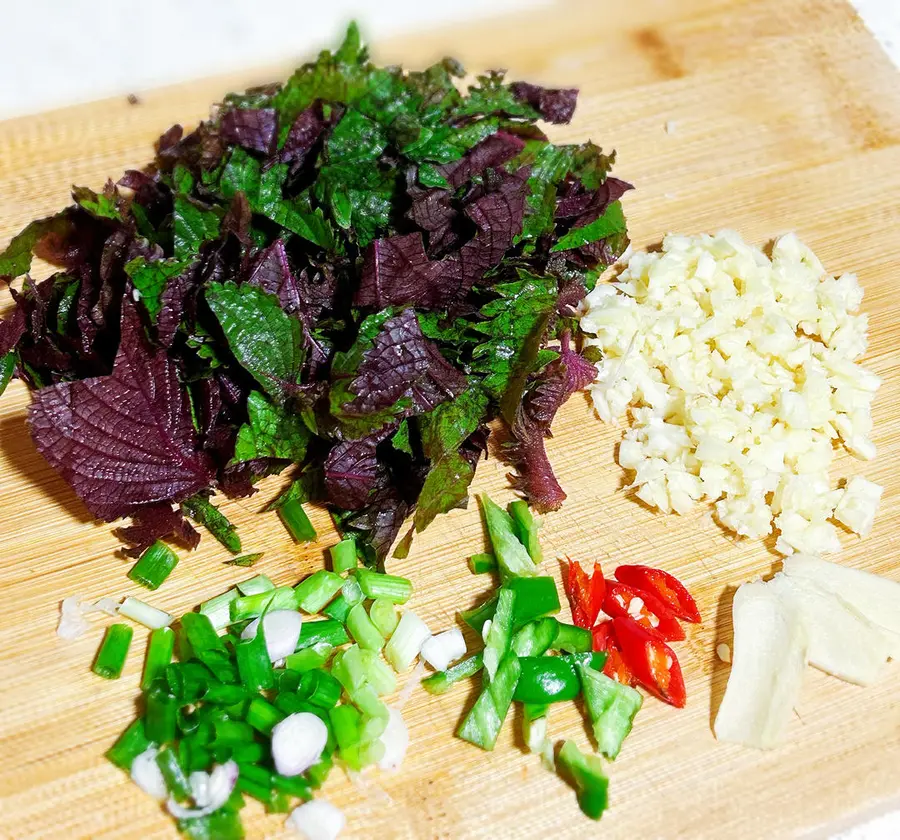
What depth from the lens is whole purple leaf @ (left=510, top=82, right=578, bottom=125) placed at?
3156 mm

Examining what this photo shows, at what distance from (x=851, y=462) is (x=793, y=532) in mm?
354

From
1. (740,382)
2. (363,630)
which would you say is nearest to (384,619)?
(363,630)

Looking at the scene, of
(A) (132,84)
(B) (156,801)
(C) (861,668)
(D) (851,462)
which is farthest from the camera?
(A) (132,84)

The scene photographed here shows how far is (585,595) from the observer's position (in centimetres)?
256

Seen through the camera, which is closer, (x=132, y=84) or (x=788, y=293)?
(x=788, y=293)

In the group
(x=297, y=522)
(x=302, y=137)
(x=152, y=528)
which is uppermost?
(x=302, y=137)

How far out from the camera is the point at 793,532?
2654 mm

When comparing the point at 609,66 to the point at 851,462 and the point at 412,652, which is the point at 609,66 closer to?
the point at 851,462

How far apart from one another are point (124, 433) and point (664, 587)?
1453 millimetres

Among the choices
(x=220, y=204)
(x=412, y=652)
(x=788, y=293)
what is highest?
(x=220, y=204)

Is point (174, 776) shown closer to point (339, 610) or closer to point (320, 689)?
point (320, 689)

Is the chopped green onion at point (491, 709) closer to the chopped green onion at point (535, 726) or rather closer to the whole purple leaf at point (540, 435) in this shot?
the chopped green onion at point (535, 726)

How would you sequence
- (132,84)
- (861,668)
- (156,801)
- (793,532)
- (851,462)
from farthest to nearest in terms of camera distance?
(132,84) < (851,462) < (793,532) < (861,668) < (156,801)

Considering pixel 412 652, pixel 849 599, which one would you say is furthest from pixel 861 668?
pixel 412 652
